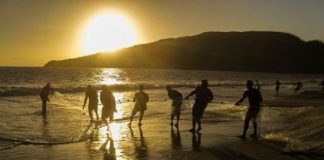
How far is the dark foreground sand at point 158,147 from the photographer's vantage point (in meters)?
12.8

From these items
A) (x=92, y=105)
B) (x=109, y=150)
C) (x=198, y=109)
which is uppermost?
(x=198, y=109)

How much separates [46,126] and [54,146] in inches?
229

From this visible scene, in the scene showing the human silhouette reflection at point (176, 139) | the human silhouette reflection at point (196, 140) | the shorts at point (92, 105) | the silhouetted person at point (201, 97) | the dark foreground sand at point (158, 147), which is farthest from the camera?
the shorts at point (92, 105)

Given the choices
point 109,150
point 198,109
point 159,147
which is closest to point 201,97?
point 198,109

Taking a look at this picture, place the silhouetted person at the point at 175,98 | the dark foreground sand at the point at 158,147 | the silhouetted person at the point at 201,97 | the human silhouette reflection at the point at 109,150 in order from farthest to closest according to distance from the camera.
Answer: the silhouetted person at the point at 175,98, the silhouetted person at the point at 201,97, the dark foreground sand at the point at 158,147, the human silhouette reflection at the point at 109,150

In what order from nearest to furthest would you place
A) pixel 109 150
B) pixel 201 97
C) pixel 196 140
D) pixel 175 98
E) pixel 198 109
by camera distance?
pixel 109 150 < pixel 196 140 < pixel 201 97 < pixel 198 109 < pixel 175 98

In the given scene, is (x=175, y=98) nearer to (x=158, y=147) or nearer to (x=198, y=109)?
(x=198, y=109)

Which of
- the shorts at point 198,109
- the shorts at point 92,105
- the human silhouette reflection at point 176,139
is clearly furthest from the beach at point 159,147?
the shorts at point 92,105

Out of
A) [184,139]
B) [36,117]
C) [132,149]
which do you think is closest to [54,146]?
[132,149]

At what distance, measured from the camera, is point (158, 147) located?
1430 cm

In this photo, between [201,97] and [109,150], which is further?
[201,97]

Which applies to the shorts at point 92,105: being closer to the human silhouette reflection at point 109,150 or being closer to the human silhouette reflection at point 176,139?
the human silhouette reflection at point 176,139

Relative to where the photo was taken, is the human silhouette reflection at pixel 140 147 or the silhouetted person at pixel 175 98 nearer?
the human silhouette reflection at pixel 140 147

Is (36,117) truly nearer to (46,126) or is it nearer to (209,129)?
(46,126)
